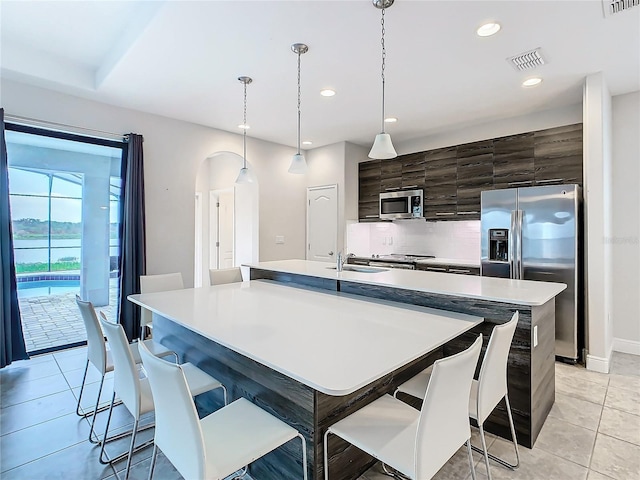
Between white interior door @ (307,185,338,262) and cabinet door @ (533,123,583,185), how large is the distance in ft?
9.51

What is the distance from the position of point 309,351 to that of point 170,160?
3892 millimetres

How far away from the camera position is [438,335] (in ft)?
5.57

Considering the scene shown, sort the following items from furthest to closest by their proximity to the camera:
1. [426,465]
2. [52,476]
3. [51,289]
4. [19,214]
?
[51,289] < [19,214] < [52,476] < [426,465]

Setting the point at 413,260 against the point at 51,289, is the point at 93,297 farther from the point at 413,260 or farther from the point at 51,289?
the point at 413,260

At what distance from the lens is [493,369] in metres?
1.61

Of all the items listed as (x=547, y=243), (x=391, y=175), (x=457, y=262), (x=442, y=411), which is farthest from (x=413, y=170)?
(x=442, y=411)

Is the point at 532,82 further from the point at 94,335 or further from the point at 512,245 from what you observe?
the point at 94,335

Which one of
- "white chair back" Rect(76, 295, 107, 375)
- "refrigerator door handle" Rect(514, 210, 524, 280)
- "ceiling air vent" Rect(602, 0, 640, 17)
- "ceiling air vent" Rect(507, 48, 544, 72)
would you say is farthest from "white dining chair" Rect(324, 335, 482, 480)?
"refrigerator door handle" Rect(514, 210, 524, 280)

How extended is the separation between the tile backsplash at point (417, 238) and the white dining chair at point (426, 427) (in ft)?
12.9

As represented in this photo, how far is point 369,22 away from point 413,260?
3240mm

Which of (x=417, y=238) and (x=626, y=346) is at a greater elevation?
(x=417, y=238)

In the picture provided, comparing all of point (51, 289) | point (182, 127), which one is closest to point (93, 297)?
point (51, 289)

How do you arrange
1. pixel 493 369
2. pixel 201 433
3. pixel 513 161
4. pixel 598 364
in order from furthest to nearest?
pixel 513 161
pixel 598 364
pixel 493 369
pixel 201 433

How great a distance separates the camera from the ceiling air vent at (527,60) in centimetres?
279
